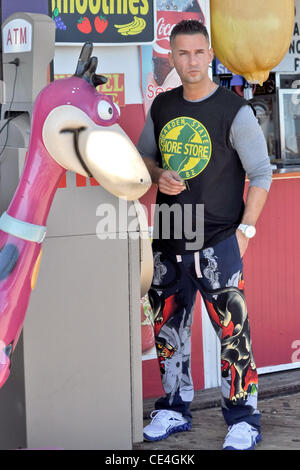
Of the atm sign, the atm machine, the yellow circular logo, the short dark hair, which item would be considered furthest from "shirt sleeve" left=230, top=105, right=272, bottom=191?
the atm sign

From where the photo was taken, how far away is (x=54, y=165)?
260cm

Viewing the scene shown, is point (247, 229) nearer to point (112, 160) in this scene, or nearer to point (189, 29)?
point (189, 29)

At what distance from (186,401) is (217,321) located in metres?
0.49

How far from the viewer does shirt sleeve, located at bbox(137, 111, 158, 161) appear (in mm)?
3506

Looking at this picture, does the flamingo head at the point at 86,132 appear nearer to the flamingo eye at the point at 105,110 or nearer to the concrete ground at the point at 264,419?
the flamingo eye at the point at 105,110

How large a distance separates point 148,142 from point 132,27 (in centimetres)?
72

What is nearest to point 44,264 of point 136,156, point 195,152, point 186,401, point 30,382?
point 30,382

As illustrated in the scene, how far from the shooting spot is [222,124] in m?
3.31

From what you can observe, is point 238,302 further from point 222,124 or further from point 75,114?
point 75,114

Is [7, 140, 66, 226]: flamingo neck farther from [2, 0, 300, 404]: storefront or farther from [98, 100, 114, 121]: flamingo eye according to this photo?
[2, 0, 300, 404]: storefront

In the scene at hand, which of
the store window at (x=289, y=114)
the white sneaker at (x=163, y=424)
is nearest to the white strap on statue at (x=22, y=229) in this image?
the white sneaker at (x=163, y=424)

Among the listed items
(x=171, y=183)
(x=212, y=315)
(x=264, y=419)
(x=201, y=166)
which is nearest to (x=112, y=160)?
(x=171, y=183)

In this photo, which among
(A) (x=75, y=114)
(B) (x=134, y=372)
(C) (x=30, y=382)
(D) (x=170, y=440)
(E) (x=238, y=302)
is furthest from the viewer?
(D) (x=170, y=440)

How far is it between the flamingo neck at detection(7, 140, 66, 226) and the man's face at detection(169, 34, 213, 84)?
94 cm
